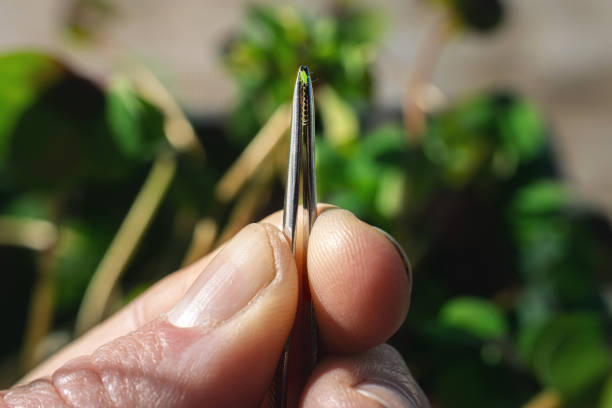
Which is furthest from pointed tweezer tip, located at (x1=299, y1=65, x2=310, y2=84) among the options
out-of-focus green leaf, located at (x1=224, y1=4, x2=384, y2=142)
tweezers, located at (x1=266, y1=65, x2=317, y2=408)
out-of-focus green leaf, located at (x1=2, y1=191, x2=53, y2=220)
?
out-of-focus green leaf, located at (x1=2, y1=191, x2=53, y2=220)

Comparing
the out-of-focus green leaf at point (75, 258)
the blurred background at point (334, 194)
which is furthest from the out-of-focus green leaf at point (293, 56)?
the out-of-focus green leaf at point (75, 258)

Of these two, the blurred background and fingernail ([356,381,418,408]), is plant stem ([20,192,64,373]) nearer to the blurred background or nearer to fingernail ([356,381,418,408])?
the blurred background

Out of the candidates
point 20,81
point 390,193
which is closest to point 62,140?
point 20,81

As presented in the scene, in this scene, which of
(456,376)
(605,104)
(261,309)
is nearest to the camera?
(261,309)

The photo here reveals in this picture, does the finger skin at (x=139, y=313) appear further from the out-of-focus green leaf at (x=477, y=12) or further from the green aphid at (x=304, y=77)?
the out-of-focus green leaf at (x=477, y=12)

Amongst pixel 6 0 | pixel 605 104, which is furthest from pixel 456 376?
pixel 6 0

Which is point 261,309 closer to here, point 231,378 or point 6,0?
point 231,378
